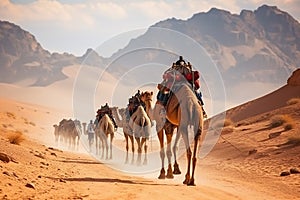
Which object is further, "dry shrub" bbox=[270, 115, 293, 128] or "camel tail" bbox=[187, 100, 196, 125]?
"dry shrub" bbox=[270, 115, 293, 128]

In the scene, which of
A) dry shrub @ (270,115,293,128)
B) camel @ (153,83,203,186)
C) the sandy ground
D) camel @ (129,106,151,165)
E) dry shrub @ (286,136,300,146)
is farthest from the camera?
dry shrub @ (270,115,293,128)

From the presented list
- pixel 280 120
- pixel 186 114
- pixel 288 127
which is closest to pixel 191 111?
pixel 186 114

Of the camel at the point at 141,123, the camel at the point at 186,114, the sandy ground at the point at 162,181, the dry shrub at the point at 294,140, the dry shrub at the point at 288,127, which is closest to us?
the sandy ground at the point at 162,181

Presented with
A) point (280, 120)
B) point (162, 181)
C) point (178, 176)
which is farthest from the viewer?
point (280, 120)

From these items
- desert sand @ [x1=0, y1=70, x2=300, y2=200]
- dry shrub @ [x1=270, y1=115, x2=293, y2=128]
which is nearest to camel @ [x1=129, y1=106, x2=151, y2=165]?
desert sand @ [x1=0, y1=70, x2=300, y2=200]

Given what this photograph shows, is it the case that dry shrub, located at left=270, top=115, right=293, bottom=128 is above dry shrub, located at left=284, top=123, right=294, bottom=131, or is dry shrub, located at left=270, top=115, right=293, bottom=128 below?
above

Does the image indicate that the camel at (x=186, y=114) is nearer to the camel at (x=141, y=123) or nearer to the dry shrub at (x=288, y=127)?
the camel at (x=141, y=123)

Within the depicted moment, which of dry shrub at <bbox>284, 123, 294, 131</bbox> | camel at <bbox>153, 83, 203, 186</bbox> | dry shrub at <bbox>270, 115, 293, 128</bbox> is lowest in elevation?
camel at <bbox>153, 83, 203, 186</bbox>

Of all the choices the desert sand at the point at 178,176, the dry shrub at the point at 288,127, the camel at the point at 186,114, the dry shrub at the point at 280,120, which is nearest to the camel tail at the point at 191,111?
the camel at the point at 186,114

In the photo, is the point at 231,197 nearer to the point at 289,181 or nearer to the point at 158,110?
the point at 158,110

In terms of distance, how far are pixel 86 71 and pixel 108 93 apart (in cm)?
3488

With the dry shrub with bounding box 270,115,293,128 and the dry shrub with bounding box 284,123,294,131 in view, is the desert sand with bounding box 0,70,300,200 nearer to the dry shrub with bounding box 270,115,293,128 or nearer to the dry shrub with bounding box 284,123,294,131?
the dry shrub with bounding box 284,123,294,131

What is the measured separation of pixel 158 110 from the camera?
1227 centimetres

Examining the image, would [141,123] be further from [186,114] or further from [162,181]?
[186,114]
